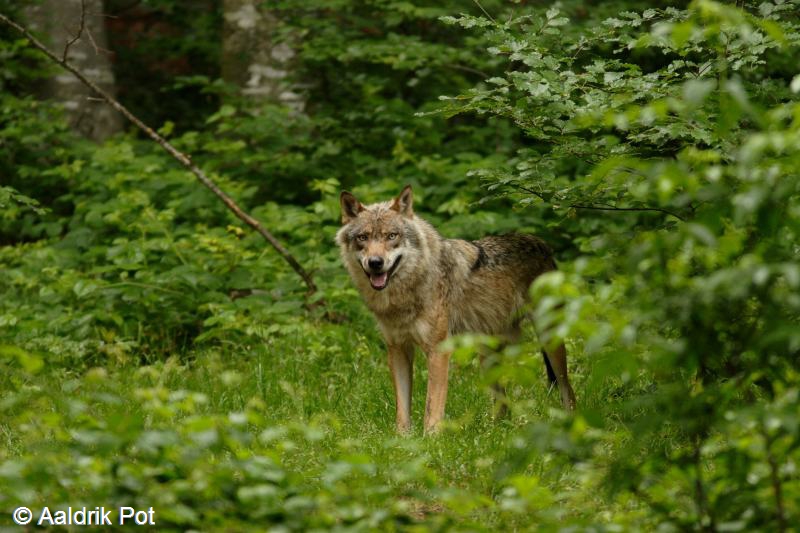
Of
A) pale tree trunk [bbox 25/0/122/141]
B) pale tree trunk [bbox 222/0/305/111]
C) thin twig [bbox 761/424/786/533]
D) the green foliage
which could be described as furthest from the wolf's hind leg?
pale tree trunk [bbox 25/0/122/141]

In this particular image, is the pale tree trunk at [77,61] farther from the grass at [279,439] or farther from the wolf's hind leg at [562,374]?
the wolf's hind leg at [562,374]

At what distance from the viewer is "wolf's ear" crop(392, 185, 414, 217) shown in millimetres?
7160

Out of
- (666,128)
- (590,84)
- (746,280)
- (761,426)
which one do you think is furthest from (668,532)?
(590,84)

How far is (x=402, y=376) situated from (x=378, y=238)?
100cm

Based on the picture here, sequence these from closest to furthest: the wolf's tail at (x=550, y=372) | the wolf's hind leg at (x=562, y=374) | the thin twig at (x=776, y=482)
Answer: the thin twig at (x=776, y=482) < the wolf's hind leg at (x=562, y=374) < the wolf's tail at (x=550, y=372)

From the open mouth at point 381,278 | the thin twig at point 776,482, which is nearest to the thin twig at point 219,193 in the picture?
the open mouth at point 381,278

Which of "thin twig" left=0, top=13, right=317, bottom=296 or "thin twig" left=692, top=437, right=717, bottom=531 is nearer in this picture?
"thin twig" left=692, top=437, right=717, bottom=531

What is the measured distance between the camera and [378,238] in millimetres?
6902

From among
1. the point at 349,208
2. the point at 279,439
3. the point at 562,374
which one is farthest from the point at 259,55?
the point at 279,439

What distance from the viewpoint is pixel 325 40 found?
1124cm

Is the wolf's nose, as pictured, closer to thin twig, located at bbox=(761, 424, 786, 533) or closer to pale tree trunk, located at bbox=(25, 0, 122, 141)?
thin twig, located at bbox=(761, 424, 786, 533)

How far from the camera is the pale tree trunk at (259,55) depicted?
12.2 m

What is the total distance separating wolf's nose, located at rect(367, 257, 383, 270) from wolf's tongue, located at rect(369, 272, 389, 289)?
7 cm

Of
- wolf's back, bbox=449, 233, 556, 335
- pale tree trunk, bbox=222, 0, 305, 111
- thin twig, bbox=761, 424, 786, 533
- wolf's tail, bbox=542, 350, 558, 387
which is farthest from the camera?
pale tree trunk, bbox=222, 0, 305, 111
